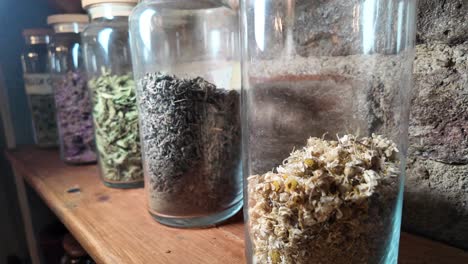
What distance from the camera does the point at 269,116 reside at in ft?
1.33

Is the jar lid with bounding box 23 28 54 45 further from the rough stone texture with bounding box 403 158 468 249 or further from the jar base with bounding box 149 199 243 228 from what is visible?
the rough stone texture with bounding box 403 158 468 249

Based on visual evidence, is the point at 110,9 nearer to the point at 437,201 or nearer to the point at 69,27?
the point at 69,27

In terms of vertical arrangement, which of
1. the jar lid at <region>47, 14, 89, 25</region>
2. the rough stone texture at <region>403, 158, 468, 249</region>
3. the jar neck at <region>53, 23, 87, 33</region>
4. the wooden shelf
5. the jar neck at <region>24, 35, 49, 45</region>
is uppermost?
the jar lid at <region>47, 14, 89, 25</region>

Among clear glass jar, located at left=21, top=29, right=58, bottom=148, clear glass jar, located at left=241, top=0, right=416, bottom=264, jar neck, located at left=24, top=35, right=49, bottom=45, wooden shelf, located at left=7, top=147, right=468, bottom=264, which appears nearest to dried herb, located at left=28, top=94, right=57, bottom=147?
clear glass jar, located at left=21, top=29, right=58, bottom=148

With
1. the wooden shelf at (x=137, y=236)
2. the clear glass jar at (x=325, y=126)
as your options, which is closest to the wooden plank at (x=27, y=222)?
the wooden shelf at (x=137, y=236)

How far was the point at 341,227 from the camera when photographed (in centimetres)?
28

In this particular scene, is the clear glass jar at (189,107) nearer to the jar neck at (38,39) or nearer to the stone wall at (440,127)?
the stone wall at (440,127)

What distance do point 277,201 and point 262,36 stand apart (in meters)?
0.17

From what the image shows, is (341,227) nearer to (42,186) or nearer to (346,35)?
(346,35)

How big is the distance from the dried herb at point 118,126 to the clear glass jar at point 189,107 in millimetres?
134

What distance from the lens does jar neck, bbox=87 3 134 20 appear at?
0.63 meters

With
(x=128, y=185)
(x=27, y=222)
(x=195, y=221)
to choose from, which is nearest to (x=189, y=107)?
(x=195, y=221)

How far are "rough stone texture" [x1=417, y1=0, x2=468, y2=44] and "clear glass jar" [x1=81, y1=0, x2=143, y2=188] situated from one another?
47cm

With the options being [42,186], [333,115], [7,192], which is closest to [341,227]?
[333,115]
